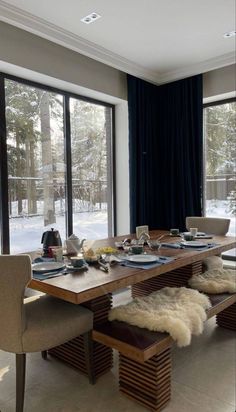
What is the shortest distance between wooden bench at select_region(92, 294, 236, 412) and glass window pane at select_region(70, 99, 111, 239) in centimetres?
224

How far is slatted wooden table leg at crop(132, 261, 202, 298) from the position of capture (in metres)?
2.68

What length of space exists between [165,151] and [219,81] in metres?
1.11

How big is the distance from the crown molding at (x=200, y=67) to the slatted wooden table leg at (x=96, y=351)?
311 centimetres

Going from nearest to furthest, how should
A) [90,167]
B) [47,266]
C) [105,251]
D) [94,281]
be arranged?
1. [94,281]
2. [47,266]
3. [105,251]
4. [90,167]

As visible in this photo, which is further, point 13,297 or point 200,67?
point 200,67

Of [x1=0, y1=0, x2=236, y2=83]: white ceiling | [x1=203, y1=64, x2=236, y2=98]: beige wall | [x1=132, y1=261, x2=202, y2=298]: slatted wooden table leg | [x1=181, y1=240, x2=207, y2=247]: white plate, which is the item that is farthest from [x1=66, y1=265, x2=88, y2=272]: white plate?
[x1=203, y1=64, x2=236, y2=98]: beige wall

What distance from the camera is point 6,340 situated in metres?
1.61

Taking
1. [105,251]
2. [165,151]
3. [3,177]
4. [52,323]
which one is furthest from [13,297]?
[165,151]

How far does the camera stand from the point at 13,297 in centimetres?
155

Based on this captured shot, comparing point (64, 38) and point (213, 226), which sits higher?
point (64, 38)

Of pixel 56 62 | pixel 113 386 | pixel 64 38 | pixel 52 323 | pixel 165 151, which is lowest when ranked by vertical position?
pixel 113 386

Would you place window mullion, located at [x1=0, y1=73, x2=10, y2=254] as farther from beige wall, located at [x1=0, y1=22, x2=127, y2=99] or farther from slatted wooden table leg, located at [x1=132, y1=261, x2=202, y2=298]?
slatted wooden table leg, located at [x1=132, y1=261, x2=202, y2=298]

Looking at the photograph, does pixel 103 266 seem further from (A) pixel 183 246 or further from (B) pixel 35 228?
(B) pixel 35 228

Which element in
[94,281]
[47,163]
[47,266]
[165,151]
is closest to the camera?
[94,281]
